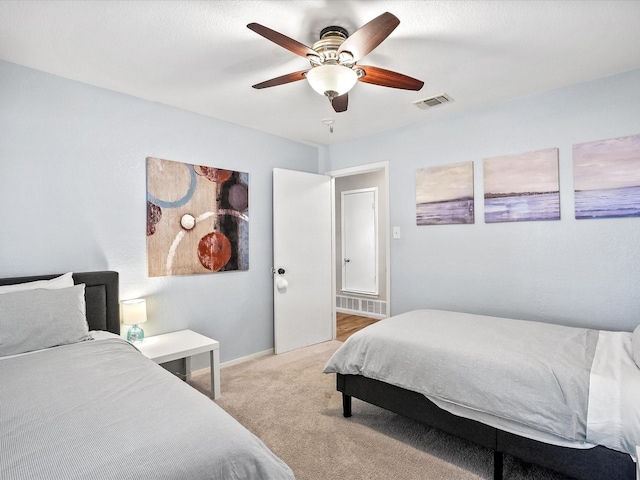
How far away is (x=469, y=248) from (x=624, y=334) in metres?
1.32

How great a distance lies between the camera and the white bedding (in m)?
1.55

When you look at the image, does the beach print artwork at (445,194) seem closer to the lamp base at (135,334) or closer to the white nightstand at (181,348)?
the white nightstand at (181,348)

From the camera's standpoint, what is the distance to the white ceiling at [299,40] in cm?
184

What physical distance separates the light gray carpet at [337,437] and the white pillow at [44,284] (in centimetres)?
138

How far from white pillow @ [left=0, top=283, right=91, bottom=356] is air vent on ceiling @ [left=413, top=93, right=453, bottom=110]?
3016mm

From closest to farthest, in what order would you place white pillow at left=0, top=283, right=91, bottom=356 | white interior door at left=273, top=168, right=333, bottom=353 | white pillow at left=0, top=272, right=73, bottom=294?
1. white pillow at left=0, top=283, right=91, bottom=356
2. white pillow at left=0, top=272, right=73, bottom=294
3. white interior door at left=273, top=168, right=333, bottom=353

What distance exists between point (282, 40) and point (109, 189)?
6.22 feet

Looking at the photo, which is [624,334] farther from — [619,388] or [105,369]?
[105,369]

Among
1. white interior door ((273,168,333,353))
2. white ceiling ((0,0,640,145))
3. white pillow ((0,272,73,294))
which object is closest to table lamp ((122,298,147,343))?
white pillow ((0,272,73,294))

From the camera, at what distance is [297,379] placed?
10.6 feet

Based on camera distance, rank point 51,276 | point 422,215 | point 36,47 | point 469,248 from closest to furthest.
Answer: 1. point 36,47
2. point 51,276
3. point 469,248
4. point 422,215

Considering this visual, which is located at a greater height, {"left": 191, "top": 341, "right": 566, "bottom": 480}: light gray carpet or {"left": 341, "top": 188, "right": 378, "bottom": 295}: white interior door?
{"left": 341, "top": 188, "right": 378, "bottom": 295}: white interior door

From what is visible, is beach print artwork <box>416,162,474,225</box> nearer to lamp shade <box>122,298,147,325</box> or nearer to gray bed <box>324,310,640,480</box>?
gray bed <box>324,310,640,480</box>

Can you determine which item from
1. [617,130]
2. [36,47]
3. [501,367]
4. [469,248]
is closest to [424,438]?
[501,367]
